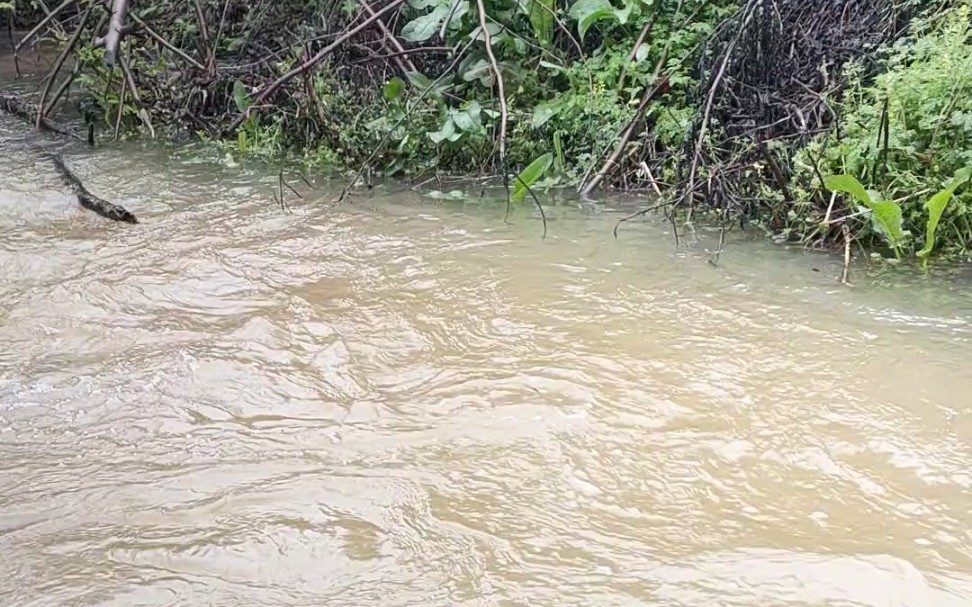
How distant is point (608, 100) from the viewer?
5086mm

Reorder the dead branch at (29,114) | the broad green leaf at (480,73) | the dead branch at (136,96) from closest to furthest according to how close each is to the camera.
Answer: the broad green leaf at (480,73)
the dead branch at (136,96)
the dead branch at (29,114)

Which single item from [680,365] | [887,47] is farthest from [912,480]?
[887,47]

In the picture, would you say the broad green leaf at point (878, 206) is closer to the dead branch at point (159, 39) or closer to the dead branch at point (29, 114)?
Answer: the dead branch at point (159, 39)

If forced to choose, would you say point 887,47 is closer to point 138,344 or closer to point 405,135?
point 405,135

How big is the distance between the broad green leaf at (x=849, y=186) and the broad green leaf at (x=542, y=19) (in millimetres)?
2446

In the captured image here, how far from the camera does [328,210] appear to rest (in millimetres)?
4590

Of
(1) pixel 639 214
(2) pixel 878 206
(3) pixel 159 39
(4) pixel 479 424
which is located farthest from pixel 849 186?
(3) pixel 159 39

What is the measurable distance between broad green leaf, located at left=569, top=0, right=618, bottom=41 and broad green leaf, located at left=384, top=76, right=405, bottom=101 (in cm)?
113

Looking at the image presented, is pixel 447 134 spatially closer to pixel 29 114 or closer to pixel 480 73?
pixel 480 73

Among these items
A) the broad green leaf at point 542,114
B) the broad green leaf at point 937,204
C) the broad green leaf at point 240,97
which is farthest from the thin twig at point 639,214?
the broad green leaf at point 240,97

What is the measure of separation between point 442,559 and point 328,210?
120 inches

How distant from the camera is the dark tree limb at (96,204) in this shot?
4332mm

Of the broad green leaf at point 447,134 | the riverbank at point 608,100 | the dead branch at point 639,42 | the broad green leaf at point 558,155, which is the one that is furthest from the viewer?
the dead branch at point 639,42

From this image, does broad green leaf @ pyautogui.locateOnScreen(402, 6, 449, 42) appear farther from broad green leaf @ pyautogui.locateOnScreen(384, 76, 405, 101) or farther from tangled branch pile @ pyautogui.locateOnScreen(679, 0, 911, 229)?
tangled branch pile @ pyautogui.locateOnScreen(679, 0, 911, 229)
